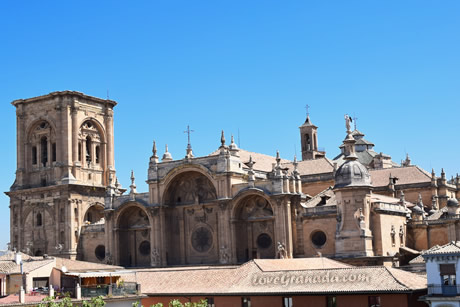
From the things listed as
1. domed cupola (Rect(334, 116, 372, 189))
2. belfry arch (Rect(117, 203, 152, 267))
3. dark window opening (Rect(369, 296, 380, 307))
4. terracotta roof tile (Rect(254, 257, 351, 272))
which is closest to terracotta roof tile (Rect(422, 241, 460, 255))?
dark window opening (Rect(369, 296, 380, 307))

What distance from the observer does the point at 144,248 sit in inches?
3297

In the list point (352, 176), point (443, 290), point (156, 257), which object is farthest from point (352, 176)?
point (156, 257)

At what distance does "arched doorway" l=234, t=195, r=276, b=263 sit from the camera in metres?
75.0

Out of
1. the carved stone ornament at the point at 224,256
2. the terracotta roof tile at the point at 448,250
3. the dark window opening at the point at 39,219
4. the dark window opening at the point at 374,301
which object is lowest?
the dark window opening at the point at 374,301

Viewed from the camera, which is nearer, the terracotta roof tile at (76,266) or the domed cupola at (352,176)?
the terracotta roof tile at (76,266)

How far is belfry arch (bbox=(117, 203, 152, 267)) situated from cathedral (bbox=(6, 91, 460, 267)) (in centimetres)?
12

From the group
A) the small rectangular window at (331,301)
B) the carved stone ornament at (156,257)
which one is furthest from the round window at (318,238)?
the small rectangular window at (331,301)

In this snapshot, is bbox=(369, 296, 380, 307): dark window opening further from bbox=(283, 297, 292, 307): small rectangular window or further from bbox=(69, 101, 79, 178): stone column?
bbox=(69, 101, 79, 178): stone column

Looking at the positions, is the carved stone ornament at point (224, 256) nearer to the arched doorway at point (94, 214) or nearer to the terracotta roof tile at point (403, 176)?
the terracotta roof tile at point (403, 176)

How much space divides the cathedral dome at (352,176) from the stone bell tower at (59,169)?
108 ft

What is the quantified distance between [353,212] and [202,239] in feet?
60.8

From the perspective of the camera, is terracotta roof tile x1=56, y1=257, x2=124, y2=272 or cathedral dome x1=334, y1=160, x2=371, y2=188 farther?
cathedral dome x1=334, y1=160, x2=371, y2=188

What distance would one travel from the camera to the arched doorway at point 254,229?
75.0 metres

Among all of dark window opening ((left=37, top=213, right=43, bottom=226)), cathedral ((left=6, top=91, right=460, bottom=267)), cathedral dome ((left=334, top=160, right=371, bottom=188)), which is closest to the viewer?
cathedral dome ((left=334, top=160, right=371, bottom=188))
